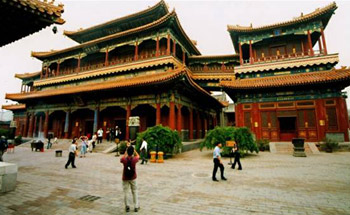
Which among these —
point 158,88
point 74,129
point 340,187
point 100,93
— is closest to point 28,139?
point 74,129

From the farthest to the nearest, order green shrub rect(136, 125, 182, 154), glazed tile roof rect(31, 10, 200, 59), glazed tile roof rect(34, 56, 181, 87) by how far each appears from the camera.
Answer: glazed tile roof rect(34, 56, 181, 87)
glazed tile roof rect(31, 10, 200, 59)
green shrub rect(136, 125, 182, 154)

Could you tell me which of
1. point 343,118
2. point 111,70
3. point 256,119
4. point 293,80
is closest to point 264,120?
point 256,119

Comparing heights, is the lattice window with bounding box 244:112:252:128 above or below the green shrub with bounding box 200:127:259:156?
above

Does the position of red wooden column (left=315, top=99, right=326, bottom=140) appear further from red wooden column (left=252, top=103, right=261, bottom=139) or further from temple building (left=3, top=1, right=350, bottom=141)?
red wooden column (left=252, top=103, right=261, bottom=139)

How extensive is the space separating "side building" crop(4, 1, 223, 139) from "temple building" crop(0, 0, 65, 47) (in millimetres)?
9032

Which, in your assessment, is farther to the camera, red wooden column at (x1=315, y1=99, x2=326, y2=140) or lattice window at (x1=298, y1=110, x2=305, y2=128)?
lattice window at (x1=298, y1=110, x2=305, y2=128)

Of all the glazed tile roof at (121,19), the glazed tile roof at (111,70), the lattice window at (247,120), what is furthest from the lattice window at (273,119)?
the glazed tile roof at (121,19)

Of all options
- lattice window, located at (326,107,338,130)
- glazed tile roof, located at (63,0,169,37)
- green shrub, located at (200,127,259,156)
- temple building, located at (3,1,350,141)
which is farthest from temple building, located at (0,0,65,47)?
lattice window, located at (326,107,338,130)

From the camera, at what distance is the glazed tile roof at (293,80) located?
562 inches

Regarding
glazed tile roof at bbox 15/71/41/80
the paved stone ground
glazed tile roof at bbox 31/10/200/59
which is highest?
glazed tile roof at bbox 31/10/200/59

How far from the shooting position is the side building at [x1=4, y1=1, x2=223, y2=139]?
16.1 meters

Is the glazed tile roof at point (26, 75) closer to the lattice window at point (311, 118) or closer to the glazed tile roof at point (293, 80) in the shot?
the glazed tile roof at point (293, 80)

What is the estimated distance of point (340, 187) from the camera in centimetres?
541

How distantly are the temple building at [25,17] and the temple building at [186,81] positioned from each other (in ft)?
30.0
